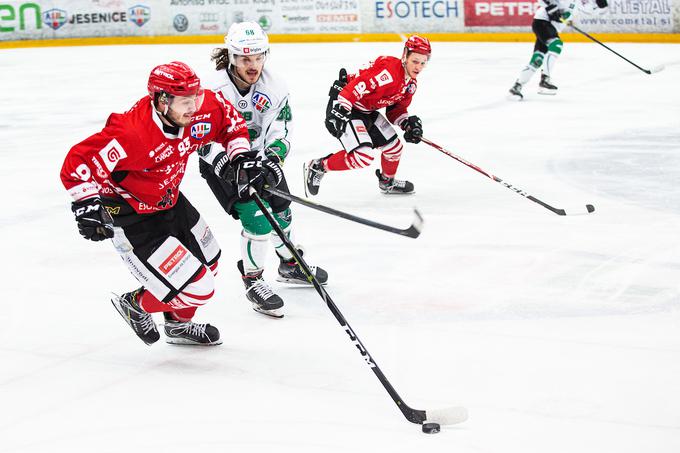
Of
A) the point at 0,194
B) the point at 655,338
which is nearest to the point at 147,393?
the point at 655,338

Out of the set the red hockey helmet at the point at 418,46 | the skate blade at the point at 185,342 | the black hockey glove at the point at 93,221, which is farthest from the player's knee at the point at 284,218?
the red hockey helmet at the point at 418,46

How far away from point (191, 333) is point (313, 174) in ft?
7.35

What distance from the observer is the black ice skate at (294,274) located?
3812mm

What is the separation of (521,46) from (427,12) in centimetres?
142

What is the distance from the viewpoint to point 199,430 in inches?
101

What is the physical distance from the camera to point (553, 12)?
8.55 metres

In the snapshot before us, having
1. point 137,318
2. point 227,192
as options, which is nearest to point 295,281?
point 227,192

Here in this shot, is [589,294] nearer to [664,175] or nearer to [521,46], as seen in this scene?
[664,175]

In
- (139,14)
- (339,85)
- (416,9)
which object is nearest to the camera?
(339,85)

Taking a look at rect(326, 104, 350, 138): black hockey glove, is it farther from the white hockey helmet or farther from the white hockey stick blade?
the white hockey stick blade

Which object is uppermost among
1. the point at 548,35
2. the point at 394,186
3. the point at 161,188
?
the point at 548,35

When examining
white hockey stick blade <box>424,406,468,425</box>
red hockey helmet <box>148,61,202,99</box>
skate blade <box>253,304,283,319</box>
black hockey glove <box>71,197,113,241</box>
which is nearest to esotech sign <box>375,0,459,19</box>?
skate blade <box>253,304,283,319</box>

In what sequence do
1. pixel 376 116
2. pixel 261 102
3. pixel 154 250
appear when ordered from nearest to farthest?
pixel 154 250
pixel 261 102
pixel 376 116

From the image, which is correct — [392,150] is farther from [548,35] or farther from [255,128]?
[548,35]
